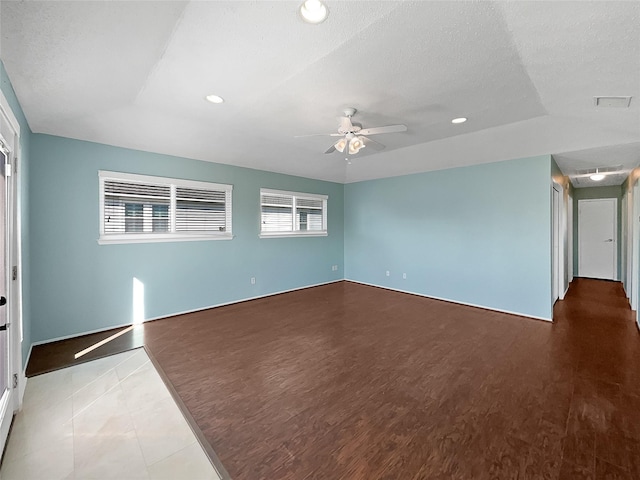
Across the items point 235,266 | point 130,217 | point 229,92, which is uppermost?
point 229,92

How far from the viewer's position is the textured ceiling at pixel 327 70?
163 cm

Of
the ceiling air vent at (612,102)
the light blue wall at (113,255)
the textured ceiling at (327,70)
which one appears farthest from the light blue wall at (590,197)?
the light blue wall at (113,255)

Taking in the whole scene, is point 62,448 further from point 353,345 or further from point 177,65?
point 177,65

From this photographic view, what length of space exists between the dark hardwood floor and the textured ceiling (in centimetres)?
257

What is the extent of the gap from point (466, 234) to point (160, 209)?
516 cm

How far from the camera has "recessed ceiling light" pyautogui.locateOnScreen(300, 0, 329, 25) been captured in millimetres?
1562

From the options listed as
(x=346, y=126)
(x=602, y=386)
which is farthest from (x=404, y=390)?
(x=346, y=126)

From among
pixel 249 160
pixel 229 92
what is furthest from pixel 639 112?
pixel 249 160

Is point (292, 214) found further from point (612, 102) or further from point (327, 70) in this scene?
point (612, 102)

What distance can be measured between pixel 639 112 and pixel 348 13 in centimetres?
326

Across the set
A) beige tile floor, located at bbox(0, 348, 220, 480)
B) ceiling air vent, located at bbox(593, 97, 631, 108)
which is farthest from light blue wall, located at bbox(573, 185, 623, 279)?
beige tile floor, located at bbox(0, 348, 220, 480)

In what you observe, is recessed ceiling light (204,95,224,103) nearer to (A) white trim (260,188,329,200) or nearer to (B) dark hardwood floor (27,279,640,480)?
(A) white trim (260,188,329,200)

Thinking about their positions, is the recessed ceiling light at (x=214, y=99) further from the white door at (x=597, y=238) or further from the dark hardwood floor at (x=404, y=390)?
the white door at (x=597, y=238)

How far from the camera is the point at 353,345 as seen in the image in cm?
334
